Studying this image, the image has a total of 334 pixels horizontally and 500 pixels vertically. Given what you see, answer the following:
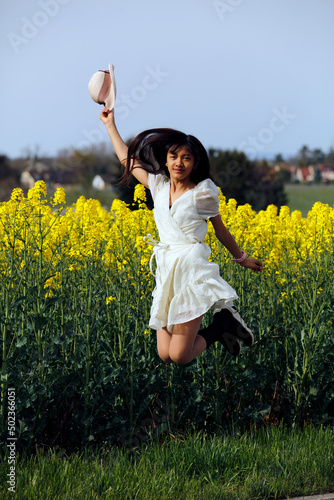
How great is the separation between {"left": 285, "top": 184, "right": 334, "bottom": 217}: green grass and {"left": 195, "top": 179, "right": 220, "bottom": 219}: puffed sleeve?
4017 cm

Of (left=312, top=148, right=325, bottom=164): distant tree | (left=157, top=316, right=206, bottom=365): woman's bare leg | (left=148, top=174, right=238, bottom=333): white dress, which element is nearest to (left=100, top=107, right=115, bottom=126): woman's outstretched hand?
(left=148, top=174, right=238, bottom=333): white dress

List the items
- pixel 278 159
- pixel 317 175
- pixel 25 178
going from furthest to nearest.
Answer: pixel 317 175 < pixel 278 159 < pixel 25 178

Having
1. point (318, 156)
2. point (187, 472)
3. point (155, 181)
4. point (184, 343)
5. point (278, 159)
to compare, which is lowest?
point (187, 472)

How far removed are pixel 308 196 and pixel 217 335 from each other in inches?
2021

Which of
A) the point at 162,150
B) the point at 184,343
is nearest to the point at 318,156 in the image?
the point at 162,150

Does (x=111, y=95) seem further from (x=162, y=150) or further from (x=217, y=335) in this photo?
(x=217, y=335)

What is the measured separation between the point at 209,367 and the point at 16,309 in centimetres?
135

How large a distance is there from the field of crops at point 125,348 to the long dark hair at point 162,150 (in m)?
0.78

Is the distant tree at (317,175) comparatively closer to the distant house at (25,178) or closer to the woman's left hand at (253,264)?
the distant house at (25,178)

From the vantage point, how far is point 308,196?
5369 cm

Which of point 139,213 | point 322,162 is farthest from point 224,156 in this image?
point 139,213

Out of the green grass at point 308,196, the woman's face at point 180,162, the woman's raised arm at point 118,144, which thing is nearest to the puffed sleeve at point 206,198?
the woman's face at point 180,162

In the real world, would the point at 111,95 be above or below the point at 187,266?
above

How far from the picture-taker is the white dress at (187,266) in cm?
361
